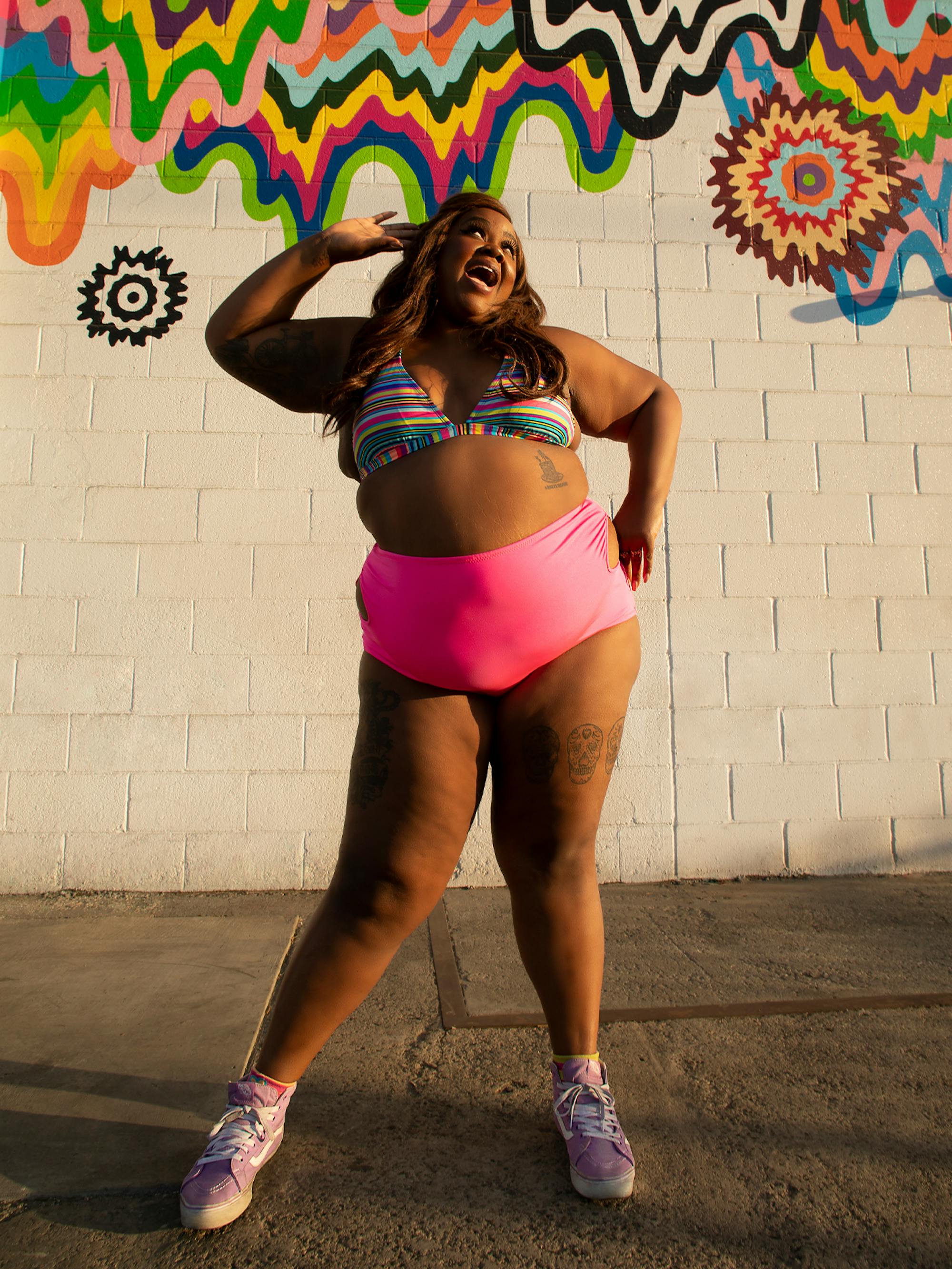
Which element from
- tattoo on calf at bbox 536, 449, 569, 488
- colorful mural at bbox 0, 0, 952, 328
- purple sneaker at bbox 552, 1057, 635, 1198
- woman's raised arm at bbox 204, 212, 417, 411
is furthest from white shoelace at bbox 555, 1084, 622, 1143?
colorful mural at bbox 0, 0, 952, 328

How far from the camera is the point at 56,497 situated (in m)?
3.19

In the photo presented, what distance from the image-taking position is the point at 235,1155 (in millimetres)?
1312

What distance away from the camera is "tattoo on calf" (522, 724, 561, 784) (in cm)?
143

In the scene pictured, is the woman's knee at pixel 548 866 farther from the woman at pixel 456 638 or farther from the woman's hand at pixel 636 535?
the woman's hand at pixel 636 535

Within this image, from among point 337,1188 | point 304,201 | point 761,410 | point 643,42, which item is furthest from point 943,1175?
point 643,42

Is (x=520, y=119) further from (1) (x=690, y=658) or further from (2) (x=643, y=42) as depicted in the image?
(1) (x=690, y=658)

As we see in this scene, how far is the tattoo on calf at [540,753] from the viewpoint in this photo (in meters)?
1.43

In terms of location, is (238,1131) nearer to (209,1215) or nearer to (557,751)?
(209,1215)

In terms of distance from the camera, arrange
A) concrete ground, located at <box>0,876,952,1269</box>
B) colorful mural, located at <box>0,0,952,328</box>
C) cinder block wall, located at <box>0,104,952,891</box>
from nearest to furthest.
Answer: concrete ground, located at <box>0,876,952,1269</box> → cinder block wall, located at <box>0,104,952,891</box> → colorful mural, located at <box>0,0,952,328</box>

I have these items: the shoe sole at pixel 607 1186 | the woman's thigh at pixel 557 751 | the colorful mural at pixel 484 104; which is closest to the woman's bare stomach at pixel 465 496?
the woman's thigh at pixel 557 751

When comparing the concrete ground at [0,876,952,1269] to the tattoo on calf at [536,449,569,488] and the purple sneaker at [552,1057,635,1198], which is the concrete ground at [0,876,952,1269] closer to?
the purple sneaker at [552,1057,635,1198]

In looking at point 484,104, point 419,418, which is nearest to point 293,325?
point 419,418

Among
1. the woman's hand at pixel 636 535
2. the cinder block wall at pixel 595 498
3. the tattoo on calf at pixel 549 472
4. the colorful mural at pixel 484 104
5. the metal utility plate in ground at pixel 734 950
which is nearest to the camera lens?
the tattoo on calf at pixel 549 472

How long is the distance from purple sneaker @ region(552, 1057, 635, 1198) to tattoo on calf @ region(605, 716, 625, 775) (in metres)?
0.52
